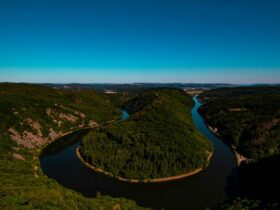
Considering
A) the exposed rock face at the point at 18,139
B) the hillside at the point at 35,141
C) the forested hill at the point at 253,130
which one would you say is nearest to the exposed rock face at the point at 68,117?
the hillside at the point at 35,141

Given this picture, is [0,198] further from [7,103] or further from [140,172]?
[7,103]

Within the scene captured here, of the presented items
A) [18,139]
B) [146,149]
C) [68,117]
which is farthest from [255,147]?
[68,117]

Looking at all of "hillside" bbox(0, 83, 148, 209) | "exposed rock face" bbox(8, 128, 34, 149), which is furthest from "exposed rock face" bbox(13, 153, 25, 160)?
"exposed rock face" bbox(8, 128, 34, 149)

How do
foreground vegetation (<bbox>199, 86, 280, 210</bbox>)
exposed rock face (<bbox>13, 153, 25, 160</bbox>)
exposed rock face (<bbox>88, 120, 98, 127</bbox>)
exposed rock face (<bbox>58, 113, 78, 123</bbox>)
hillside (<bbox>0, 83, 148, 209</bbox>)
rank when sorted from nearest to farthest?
hillside (<bbox>0, 83, 148, 209</bbox>)
foreground vegetation (<bbox>199, 86, 280, 210</bbox>)
exposed rock face (<bbox>13, 153, 25, 160</bbox>)
exposed rock face (<bbox>58, 113, 78, 123</bbox>)
exposed rock face (<bbox>88, 120, 98, 127</bbox>)

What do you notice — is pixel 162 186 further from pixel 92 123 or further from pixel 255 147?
pixel 92 123

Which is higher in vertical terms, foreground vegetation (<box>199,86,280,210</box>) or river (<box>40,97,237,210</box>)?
foreground vegetation (<box>199,86,280,210</box>)

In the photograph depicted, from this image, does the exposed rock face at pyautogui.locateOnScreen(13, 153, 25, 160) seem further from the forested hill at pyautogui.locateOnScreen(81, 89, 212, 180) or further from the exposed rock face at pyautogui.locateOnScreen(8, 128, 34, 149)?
the forested hill at pyautogui.locateOnScreen(81, 89, 212, 180)
